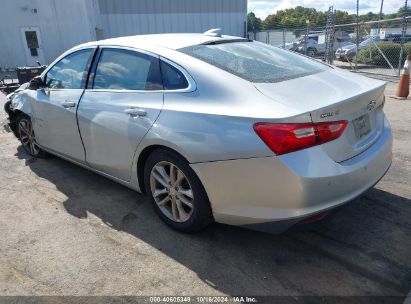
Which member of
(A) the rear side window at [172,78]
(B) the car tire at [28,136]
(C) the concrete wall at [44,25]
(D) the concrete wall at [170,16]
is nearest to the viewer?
(A) the rear side window at [172,78]

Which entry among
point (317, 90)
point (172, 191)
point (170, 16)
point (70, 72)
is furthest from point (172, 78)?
point (170, 16)

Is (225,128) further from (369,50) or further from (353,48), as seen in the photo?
(353,48)

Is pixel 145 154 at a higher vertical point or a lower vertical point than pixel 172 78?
lower

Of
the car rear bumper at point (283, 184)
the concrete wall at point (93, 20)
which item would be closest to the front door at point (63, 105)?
the car rear bumper at point (283, 184)

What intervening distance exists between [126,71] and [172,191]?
1.22 meters

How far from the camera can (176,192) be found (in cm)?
314

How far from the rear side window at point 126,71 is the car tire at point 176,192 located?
0.63 meters

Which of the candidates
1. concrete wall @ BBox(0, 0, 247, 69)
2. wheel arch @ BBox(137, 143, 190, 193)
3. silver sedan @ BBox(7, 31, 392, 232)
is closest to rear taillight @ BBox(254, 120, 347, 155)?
silver sedan @ BBox(7, 31, 392, 232)

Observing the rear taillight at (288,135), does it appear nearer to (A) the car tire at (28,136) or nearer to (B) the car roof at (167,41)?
(B) the car roof at (167,41)

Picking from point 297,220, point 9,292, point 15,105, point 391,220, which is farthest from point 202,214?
point 15,105

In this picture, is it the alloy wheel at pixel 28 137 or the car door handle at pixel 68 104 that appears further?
the alloy wheel at pixel 28 137

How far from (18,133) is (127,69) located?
278cm

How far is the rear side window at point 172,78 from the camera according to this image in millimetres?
3046

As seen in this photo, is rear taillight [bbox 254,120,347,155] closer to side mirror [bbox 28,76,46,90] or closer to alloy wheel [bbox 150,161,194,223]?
alloy wheel [bbox 150,161,194,223]
